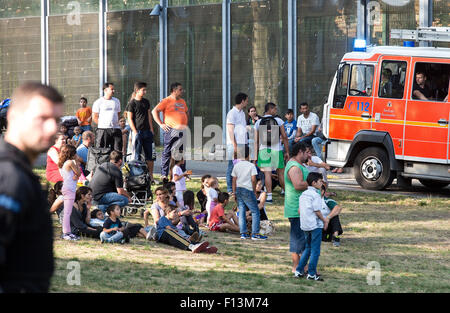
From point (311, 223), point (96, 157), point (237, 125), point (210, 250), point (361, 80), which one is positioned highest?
point (361, 80)

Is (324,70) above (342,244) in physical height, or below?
above

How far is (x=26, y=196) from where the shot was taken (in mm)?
3172

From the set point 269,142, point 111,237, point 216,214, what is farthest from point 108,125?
Result: point 111,237

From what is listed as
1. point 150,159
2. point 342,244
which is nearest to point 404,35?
point 150,159

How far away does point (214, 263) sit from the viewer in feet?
34.0

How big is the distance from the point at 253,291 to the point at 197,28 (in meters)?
18.8

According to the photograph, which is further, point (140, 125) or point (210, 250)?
point (140, 125)

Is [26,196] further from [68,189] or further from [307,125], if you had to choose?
[307,125]

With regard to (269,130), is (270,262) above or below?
below

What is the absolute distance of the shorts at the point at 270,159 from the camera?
1531 cm

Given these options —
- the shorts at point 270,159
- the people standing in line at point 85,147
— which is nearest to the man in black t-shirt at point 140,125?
the people standing in line at point 85,147

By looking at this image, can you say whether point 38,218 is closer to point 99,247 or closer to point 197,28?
point 99,247

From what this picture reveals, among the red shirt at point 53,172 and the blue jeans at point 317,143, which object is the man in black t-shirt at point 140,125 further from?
the blue jeans at point 317,143

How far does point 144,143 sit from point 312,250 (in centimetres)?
763
